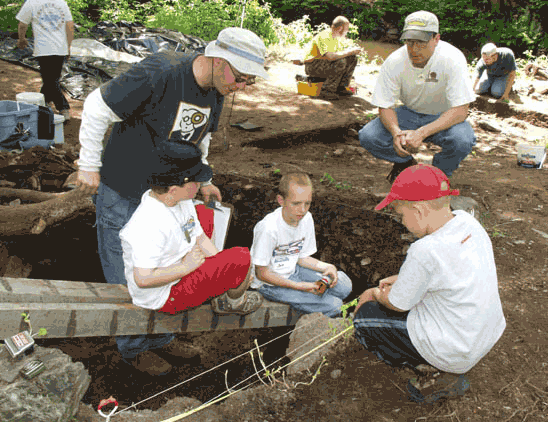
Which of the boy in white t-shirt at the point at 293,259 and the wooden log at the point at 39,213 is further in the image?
the wooden log at the point at 39,213

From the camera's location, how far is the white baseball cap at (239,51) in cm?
254

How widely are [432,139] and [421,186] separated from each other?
2555mm

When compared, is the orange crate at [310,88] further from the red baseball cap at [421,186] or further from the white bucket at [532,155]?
the red baseball cap at [421,186]

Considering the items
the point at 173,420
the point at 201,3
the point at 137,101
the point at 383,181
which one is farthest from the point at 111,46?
the point at 173,420

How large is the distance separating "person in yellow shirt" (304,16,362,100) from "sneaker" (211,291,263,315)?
6505mm

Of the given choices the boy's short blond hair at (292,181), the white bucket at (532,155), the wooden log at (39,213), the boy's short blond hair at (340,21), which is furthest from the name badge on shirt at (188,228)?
the boy's short blond hair at (340,21)

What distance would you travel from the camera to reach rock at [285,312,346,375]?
9.29 feet

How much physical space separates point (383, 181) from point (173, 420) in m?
3.69

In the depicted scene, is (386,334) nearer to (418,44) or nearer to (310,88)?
(418,44)

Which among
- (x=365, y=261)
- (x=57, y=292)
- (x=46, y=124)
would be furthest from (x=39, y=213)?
(x=365, y=261)

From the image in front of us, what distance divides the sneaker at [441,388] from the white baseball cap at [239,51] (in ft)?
6.00

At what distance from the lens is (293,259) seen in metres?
3.44

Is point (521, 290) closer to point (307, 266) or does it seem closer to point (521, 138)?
point (307, 266)

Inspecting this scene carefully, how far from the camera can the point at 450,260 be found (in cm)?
215
